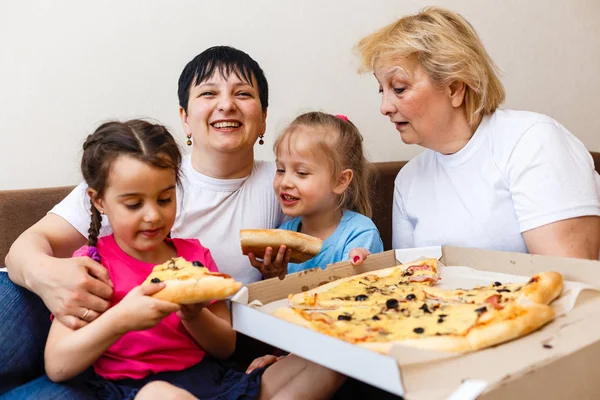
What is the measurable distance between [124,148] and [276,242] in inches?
17.9

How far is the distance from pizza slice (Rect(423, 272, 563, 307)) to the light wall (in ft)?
4.21

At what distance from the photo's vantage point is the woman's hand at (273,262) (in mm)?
1627

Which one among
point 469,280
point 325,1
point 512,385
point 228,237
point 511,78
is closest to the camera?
point 512,385

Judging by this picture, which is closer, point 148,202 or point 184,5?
point 148,202

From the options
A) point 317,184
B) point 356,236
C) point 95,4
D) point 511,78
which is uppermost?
point 95,4

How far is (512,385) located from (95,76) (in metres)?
1.80

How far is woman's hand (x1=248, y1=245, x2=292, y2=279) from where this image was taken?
5.34 feet

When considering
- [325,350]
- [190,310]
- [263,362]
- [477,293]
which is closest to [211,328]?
[190,310]

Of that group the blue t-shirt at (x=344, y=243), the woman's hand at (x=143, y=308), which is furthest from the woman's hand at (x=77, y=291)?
the blue t-shirt at (x=344, y=243)

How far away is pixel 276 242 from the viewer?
1621 millimetres

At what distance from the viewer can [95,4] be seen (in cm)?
217

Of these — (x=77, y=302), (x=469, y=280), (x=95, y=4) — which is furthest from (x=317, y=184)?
(x=95, y=4)

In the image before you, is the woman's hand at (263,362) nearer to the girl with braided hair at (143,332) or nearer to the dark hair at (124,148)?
the girl with braided hair at (143,332)

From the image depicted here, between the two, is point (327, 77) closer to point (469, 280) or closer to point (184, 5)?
point (184, 5)
